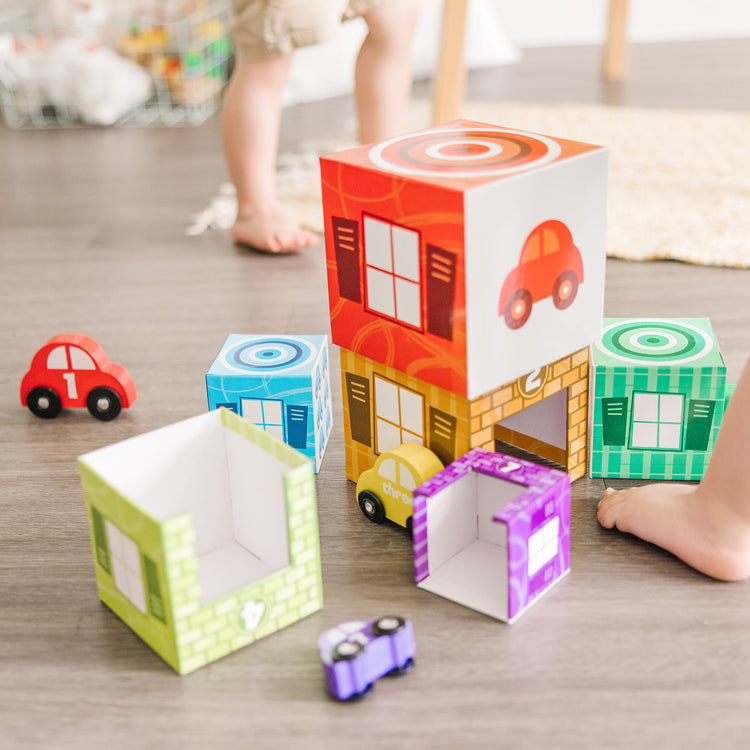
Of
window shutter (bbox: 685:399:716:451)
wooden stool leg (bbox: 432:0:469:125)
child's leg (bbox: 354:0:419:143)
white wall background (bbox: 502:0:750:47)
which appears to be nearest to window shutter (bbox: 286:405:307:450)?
window shutter (bbox: 685:399:716:451)

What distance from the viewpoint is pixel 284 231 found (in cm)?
155

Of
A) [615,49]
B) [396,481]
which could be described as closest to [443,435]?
[396,481]

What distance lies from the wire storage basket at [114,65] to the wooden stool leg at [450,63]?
2.44ft

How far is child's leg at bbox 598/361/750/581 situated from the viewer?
75cm

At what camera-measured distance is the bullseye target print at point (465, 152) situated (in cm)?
79

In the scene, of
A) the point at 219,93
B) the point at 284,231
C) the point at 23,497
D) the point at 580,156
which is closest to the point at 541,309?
the point at 580,156

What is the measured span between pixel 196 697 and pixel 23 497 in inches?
14.0

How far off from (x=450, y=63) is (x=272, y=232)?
55 centimetres

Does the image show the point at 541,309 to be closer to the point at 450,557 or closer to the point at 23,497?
the point at 450,557

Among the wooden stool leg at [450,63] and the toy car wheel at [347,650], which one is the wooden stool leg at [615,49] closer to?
the wooden stool leg at [450,63]

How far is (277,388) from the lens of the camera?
0.93 metres

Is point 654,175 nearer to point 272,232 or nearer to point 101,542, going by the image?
point 272,232

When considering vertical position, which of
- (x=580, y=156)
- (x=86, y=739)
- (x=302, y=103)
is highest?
(x=580, y=156)

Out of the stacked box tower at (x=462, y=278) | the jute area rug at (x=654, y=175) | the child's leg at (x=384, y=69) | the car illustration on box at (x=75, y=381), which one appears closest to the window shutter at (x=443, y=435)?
the stacked box tower at (x=462, y=278)
